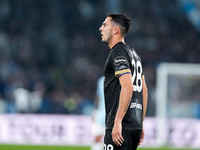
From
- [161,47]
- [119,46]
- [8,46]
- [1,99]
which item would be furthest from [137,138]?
[161,47]

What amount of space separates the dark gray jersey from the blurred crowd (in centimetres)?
1288

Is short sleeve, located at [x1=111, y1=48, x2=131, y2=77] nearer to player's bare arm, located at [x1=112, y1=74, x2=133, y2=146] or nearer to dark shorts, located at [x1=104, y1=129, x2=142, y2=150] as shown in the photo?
player's bare arm, located at [x1=112, y1=74, x2=133, y2=146]

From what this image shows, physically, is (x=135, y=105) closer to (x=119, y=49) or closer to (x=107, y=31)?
(x=119, y=49)

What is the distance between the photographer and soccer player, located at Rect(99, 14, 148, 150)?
16.6 ft

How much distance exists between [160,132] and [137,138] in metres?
11.3

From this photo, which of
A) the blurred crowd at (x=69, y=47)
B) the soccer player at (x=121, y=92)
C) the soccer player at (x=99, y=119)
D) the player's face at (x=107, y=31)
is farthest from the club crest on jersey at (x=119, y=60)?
the blurred crowd at (x=69, y=47)

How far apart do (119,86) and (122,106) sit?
0.82 feet

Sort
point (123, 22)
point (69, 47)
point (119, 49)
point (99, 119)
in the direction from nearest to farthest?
point (119, 49), point (123, 22), point (99, 119), point (69, 47)

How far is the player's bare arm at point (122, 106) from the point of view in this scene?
5035mm

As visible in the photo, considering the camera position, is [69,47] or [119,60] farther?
[69,47]

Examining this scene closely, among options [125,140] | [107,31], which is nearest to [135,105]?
[125,140]

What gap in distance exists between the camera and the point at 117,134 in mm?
5027

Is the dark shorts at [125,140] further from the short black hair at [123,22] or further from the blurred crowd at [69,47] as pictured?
the blurred crowd at [69,47]

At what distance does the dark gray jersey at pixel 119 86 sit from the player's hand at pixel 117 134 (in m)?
0.15
